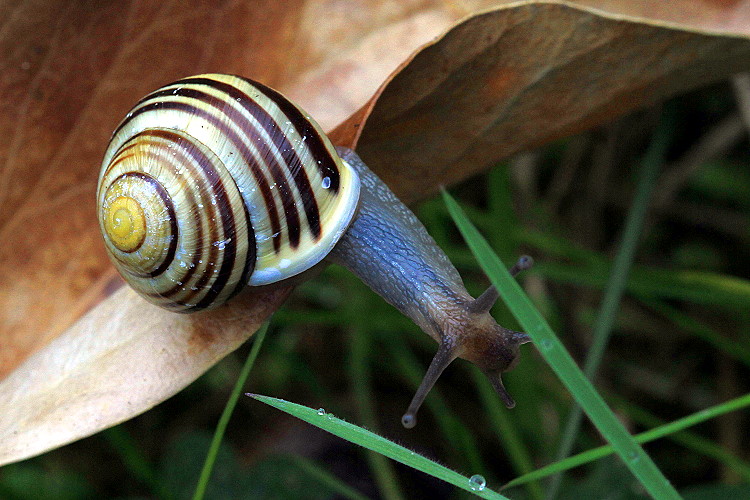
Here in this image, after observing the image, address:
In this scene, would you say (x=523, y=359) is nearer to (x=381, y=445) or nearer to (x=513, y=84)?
(x=513, y=84)

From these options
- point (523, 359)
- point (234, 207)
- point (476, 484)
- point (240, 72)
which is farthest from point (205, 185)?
point (523, 359)

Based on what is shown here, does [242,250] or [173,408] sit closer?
[242,250]

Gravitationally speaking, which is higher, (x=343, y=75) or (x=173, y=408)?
(x=343, y=75)

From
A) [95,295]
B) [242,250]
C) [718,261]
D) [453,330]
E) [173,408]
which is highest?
[95,295]

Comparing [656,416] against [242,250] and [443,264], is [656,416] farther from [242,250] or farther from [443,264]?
[242,250]

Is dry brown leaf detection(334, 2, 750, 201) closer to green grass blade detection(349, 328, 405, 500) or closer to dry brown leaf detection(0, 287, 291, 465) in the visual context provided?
dry brown leaf detection(0, 287, 291, 465)

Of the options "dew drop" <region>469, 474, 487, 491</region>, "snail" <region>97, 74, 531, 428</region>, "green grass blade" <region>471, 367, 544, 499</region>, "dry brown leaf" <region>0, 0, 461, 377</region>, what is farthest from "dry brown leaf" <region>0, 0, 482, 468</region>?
"green grass blade" <region>471, 367, 544, 499</region>

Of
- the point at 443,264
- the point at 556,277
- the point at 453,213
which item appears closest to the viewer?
the point at 453,213

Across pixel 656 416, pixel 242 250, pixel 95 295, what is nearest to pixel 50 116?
pixel 95 295
